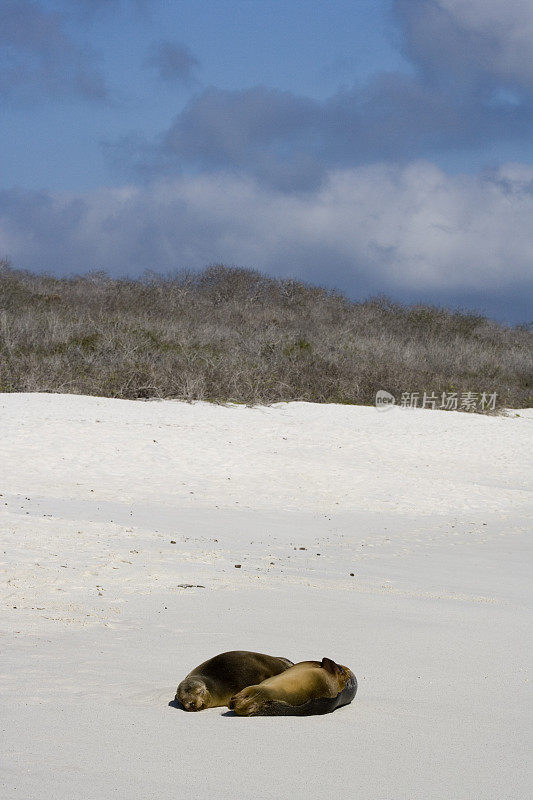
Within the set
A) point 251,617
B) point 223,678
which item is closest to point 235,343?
point 251,617

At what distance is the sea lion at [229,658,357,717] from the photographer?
10.3ft

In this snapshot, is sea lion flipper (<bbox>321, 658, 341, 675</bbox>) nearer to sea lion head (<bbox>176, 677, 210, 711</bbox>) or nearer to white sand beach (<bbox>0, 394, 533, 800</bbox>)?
white sand beach (<bbox>0, 394, 533, 800</bbox>)

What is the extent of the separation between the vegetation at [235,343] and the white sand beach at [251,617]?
679cm

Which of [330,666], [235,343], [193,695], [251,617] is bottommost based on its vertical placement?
[251,617]

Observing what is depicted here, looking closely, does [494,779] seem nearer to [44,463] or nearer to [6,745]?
→ [6,745]

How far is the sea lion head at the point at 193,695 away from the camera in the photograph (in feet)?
10.5

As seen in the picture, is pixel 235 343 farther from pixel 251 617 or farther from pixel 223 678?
pixel 223 678

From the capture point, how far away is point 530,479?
56.7ft

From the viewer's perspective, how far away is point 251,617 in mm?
5180

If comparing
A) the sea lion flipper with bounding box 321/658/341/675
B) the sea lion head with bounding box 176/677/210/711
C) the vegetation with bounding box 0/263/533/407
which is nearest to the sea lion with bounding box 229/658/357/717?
the sea lion flipper with bounding box 321/658/341/675

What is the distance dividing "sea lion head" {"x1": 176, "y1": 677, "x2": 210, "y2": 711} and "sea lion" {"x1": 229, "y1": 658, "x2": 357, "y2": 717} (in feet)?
0.40

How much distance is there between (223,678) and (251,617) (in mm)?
1847

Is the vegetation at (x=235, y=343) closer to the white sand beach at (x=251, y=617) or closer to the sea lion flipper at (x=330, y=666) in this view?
the white sand beach at (x=251, y=617)

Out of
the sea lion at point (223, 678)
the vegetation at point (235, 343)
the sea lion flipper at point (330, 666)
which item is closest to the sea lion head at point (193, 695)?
the sea lion at point (223, 678)
